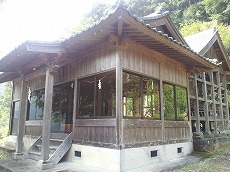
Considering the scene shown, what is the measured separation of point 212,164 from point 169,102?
2536 mm

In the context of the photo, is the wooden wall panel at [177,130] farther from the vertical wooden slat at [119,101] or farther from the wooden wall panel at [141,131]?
the vertical wooden slat at [119,101]

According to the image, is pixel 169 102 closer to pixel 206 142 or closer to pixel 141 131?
pixel 141 131

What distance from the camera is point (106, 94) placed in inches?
257

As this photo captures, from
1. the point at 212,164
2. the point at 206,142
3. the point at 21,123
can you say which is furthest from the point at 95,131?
the point at 206,142

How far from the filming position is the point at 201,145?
29.6 feet

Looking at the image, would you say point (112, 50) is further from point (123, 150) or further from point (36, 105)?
point (36, 105)

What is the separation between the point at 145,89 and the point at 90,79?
1870 mm

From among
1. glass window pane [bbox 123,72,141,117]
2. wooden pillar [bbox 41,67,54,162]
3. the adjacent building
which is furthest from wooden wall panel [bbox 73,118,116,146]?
wooden pillar [bbox 41,67,54,162]

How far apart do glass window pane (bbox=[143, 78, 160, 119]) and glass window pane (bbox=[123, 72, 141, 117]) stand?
1.12 feet

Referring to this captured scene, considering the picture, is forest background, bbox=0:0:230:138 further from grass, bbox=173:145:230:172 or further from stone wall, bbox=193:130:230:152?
grass, bbox=173:145:230:172

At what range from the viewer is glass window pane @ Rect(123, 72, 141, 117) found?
618 centimetres

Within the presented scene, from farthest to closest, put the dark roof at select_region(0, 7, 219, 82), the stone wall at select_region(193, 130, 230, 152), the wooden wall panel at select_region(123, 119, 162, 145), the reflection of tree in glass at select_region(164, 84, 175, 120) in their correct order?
the stone wall at select_region(193, 130, 230, 152) → the reflection of tree in glass at select_region(164, 84, 175, 120) → the wooden wall panel at select_region(123, 119, 162, 145) → the dark roof at select_region(0, 7, 219, 82)

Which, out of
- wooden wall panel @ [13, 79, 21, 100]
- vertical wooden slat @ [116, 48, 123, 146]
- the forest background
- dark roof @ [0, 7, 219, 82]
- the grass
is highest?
the forest background

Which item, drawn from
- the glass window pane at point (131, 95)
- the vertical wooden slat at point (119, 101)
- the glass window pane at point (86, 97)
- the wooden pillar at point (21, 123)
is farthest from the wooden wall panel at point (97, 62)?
the wooden pillar at point (21, 123)
